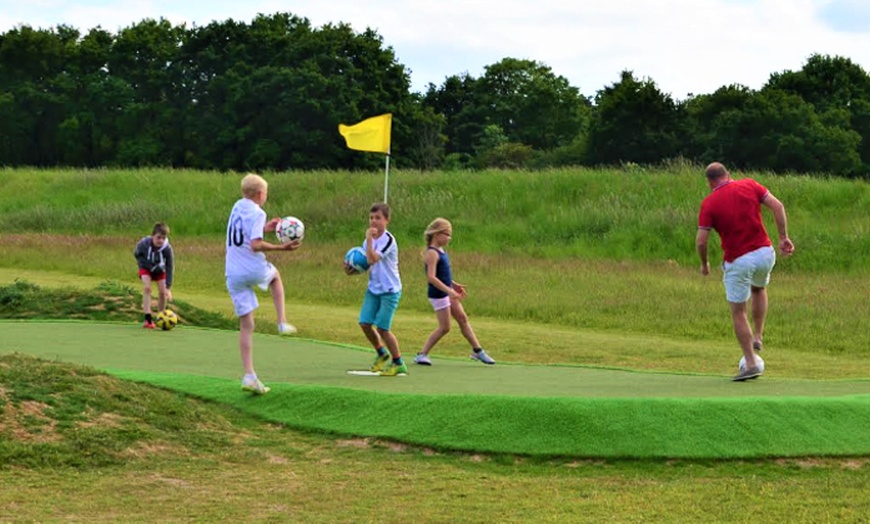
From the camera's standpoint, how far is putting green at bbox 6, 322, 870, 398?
1265 cm

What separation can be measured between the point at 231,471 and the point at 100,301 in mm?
11953

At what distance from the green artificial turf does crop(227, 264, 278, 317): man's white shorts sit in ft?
3.23

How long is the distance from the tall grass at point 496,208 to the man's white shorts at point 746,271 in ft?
65.5

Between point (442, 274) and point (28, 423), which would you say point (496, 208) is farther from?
point (28, 423)

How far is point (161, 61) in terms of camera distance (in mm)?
83812

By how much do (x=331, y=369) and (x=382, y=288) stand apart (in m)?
1.52

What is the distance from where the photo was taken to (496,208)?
43.3m

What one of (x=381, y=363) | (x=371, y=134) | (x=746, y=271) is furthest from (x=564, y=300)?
(x=746, y=271)

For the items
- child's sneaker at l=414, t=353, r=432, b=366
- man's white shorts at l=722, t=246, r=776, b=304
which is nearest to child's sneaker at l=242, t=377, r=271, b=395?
child's sneaker at l=414, t=353, r=432, b=366

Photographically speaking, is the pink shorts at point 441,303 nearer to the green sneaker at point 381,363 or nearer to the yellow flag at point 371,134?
the green sneaker at point 381,363

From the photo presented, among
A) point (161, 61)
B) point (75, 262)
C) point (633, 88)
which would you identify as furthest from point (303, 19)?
point (75, 262)

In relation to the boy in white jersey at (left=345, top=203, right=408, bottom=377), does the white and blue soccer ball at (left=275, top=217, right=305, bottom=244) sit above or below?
above

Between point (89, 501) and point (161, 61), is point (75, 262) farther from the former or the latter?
point (161, 61)

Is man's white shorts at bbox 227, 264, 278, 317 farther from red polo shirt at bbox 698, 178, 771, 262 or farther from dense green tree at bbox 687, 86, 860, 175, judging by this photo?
dense green tree at bbox 687, 86, 860, 175
